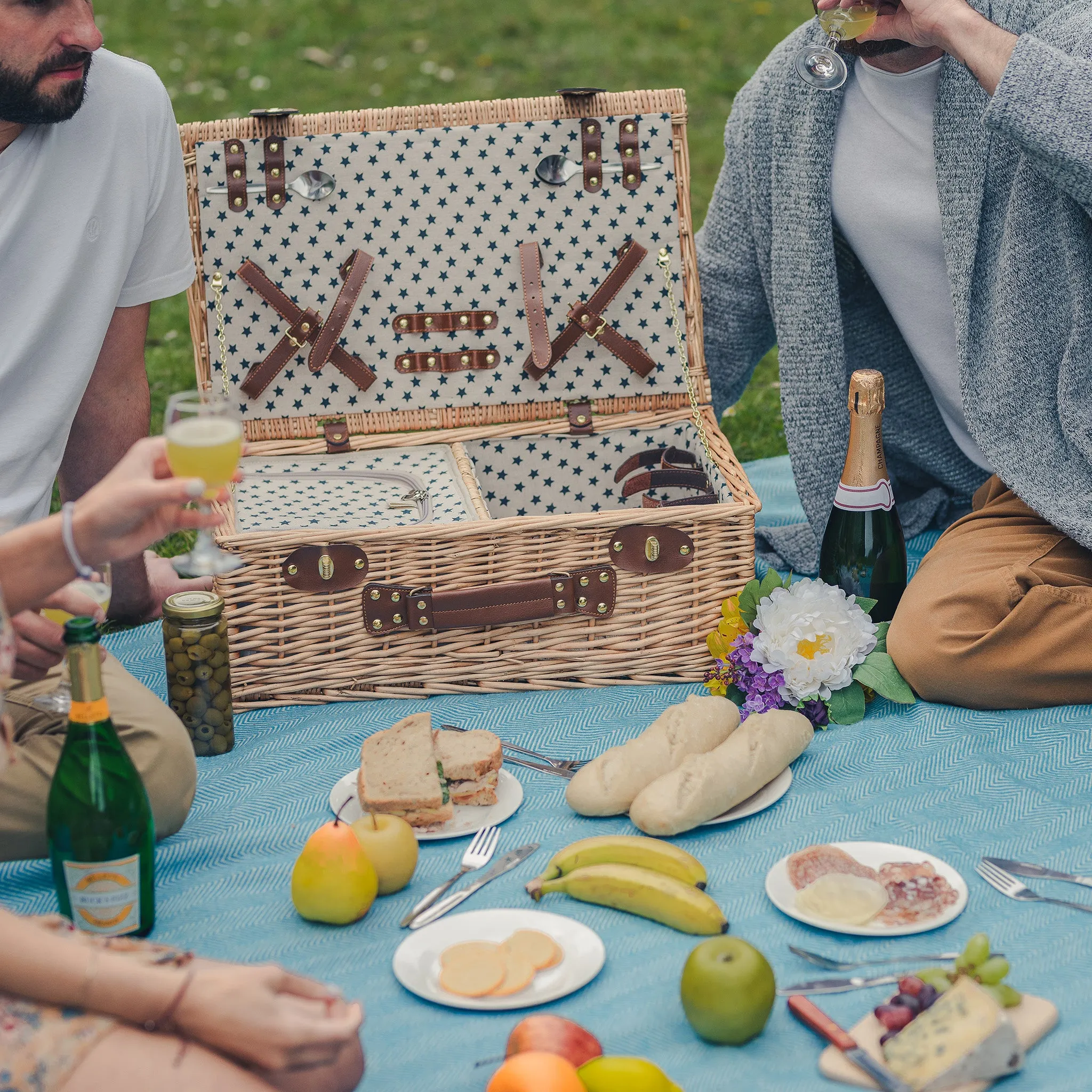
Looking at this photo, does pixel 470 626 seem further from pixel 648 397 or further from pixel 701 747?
pixel 648 397

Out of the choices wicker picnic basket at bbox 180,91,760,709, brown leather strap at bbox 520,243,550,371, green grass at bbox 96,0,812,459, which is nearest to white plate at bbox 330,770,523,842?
wicker picnic basket at bbox 180,91,760,709

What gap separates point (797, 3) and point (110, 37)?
10.2ft

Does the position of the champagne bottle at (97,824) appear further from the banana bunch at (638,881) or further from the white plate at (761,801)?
the white plate at (761,801)

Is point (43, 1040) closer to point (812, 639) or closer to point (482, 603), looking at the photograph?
point (482, 603)

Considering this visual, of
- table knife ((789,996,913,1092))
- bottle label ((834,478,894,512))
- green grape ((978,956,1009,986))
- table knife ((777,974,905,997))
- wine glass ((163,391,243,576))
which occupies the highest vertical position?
wine glass ((163,391,243,576))

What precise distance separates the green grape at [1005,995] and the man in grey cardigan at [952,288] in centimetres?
79

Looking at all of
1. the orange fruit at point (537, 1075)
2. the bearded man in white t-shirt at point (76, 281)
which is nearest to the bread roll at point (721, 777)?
the orange fruit at point (537, 1075)

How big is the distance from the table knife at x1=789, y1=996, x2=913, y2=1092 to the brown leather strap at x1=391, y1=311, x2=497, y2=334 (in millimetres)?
1553

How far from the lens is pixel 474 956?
1.64 meters

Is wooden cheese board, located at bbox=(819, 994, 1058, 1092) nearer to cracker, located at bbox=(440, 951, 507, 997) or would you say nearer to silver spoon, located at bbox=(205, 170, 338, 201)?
cracker, located at bbox=(440, 951, 507, 997)

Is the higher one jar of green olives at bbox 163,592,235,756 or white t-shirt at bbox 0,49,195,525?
white t-shirt at bbox 0,49,195,525

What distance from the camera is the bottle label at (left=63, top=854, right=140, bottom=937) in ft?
5.41

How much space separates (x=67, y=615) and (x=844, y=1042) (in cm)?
106

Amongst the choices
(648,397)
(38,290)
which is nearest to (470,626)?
(648,397)
